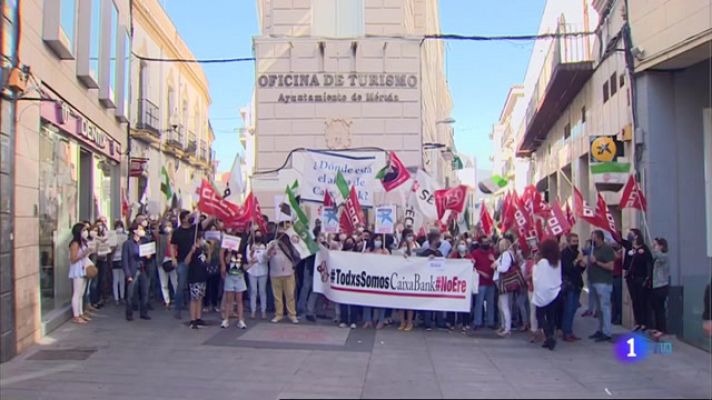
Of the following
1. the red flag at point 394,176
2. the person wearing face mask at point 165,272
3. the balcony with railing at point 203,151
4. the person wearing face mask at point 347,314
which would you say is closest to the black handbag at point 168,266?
the person wearing face mask at point 165,272

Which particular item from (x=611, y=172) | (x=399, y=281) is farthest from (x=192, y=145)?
(x=611, y=172)

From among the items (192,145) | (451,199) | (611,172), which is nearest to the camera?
(611,172)

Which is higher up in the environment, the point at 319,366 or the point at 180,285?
the point at 180,285

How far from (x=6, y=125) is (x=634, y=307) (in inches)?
397

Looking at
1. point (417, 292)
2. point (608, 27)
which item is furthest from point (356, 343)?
point (608, 27)

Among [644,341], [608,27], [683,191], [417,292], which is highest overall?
[608,27]

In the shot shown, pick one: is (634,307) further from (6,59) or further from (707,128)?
(6,59)

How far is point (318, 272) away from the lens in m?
12.4

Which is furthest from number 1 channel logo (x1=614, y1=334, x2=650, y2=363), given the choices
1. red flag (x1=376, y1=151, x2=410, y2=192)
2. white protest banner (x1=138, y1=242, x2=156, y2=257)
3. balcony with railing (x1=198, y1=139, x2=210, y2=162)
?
balcony with railing (x1=198, y1=139, x2=210, y2=162)

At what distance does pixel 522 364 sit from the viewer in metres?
9.17

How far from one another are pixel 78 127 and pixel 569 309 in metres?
9.31

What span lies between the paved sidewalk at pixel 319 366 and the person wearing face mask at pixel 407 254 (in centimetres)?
36

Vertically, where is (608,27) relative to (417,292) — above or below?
above

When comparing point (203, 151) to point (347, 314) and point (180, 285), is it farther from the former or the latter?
point (347, 314)
